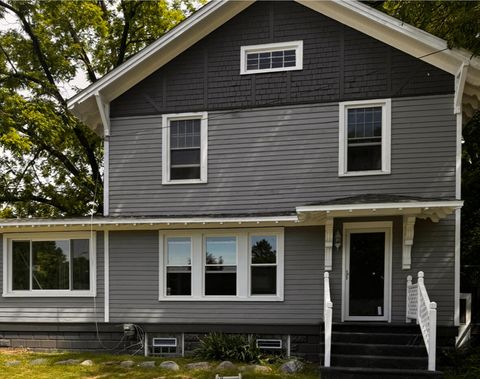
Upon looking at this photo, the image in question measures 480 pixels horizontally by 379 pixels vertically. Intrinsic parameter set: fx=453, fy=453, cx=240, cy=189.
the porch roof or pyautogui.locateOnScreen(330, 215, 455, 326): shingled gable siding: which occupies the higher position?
the porch roof

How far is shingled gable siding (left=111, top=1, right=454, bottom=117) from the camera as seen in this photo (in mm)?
9586

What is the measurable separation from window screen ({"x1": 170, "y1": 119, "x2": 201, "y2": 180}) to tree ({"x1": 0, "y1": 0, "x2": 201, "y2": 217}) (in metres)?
5.33

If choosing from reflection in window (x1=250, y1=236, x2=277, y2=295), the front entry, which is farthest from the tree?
the front entry

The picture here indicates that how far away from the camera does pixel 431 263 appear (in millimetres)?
9141

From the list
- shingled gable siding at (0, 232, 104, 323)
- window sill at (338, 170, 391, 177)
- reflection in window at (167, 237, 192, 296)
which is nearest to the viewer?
window sill at (338, 170, 391, 177)

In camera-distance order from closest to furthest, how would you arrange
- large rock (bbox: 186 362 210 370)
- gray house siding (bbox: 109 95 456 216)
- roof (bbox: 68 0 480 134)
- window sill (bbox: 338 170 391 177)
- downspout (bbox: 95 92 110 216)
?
large rock (bbox: 186 362 210 370) < roof (bbox: 68 0 480 134) < gray house siding (bbox: 109 95 456 216) < window sill (bbox: 338 170 391 177) < downspout (bbox: 95 92 110 216)

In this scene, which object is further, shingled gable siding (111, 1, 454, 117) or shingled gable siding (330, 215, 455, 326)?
shingled gable siding (111, 1, 454, 117)

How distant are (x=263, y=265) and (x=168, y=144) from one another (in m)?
3.55

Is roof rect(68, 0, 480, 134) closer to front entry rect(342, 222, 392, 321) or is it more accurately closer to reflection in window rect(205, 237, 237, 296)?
front entry rect(342, 222, 392, 321)

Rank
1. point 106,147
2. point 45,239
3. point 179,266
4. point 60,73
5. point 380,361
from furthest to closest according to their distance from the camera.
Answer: point 60,73, point 45,239, point 106,147, point 179,266, point 380,361

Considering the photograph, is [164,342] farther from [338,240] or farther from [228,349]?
[338,240]

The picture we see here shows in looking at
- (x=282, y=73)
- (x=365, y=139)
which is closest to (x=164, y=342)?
(x=365, y=139)

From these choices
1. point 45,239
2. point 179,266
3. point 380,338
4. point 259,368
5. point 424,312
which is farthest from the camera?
point 45,239

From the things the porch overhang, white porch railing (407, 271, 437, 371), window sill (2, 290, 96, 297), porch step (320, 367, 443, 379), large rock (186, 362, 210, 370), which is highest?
the porch overhang
